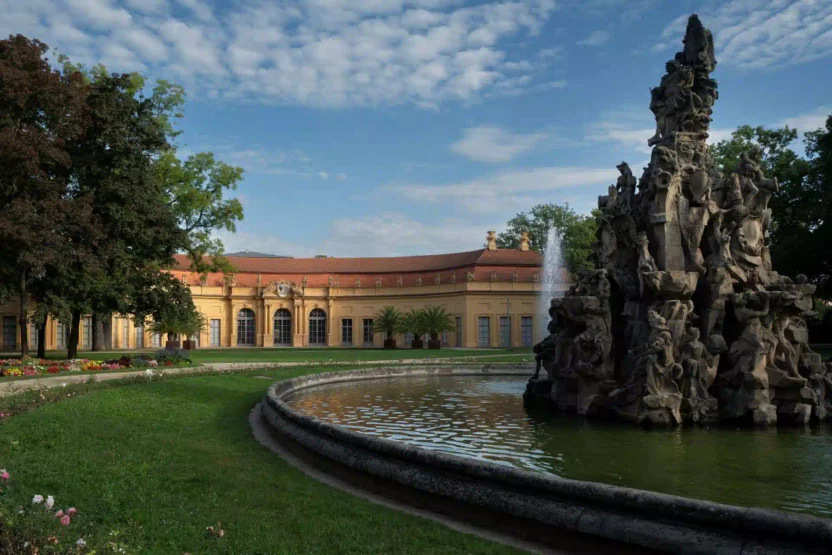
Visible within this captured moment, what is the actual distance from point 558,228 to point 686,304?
62.3 metres

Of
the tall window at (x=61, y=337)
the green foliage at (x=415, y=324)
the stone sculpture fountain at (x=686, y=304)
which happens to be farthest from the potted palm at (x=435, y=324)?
the stone sculpture fountain at (x=686, y=304)

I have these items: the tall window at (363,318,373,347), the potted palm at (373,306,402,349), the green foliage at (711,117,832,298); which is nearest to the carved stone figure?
the green foliage at (711,117,832,298)

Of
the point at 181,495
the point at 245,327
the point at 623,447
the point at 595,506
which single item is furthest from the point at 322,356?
the point at 595,506

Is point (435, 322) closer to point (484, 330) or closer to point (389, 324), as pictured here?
point (389, 324)

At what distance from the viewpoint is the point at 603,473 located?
315 inches

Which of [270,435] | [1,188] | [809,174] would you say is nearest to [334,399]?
[270,435]

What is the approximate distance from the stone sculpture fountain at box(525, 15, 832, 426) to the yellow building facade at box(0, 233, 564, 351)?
44.7 metres

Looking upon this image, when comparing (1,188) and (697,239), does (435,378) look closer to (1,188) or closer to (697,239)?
(697,239)

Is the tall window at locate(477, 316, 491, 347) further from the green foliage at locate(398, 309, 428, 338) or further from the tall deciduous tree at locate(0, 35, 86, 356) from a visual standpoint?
the tall deciduous tree at locate(0, 35, 86, 356)

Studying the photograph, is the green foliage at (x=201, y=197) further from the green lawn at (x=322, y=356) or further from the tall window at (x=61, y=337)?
the tall window at (x=61, y=337)

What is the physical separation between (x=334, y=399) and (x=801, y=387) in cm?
967

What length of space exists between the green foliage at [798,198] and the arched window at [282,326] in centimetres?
4198

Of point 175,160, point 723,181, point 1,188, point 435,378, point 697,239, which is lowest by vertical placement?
point 435,378

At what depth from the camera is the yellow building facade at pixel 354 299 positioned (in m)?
59.6
